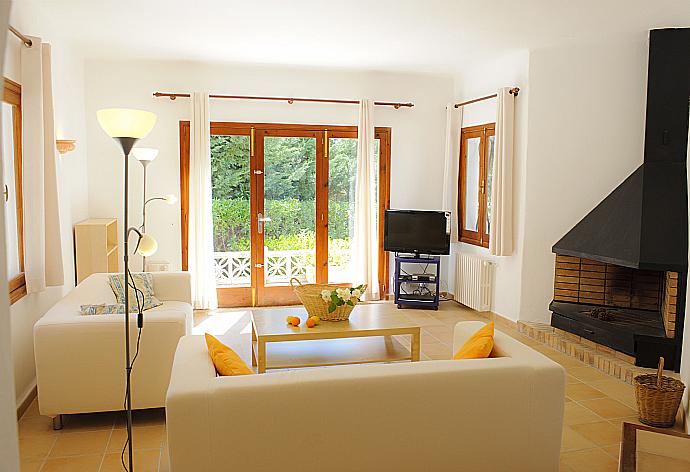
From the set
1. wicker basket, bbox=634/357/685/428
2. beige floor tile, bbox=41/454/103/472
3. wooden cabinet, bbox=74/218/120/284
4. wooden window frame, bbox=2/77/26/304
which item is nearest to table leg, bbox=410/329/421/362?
wicker basket, bbox=634/357/685/428

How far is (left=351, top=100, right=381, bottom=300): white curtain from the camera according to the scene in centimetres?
693

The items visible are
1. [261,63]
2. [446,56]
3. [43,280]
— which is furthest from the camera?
[261,63]

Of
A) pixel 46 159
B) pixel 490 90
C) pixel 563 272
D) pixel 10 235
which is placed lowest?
pixel 563 272

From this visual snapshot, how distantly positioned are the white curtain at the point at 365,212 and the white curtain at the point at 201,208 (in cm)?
170

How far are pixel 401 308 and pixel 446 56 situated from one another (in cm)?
284

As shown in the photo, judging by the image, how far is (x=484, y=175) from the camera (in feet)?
22.0

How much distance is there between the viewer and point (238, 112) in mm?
6734

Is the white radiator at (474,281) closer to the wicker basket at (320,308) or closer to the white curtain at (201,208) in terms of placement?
the wicker basket at (320,308)

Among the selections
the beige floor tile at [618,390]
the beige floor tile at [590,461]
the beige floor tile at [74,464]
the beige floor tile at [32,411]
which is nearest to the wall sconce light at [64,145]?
the beige floor tile at [32,411]

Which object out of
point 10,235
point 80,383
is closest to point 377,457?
point 80,383

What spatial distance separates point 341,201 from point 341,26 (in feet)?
8.59

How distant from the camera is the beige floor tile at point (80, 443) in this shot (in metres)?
3.34

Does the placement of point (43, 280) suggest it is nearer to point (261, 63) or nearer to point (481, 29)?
point (261, 63)

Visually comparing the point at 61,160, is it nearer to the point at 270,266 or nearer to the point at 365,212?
the point at 270,266
